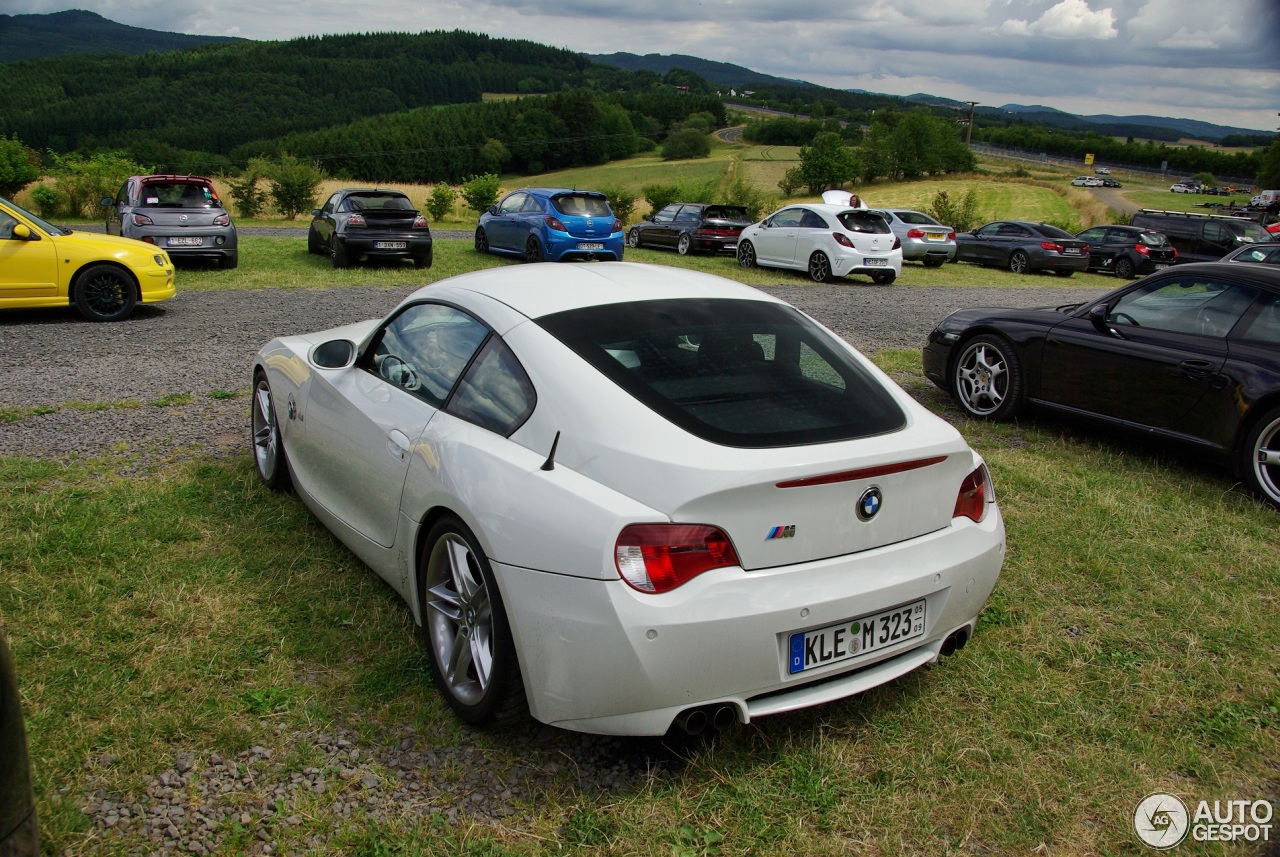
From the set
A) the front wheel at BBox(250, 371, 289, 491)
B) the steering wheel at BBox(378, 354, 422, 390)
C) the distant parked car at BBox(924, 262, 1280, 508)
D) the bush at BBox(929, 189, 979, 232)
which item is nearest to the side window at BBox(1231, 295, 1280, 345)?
the distant parked car at BBox(924, 262, 1280, 508)

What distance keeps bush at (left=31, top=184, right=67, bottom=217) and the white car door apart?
28.7 meters

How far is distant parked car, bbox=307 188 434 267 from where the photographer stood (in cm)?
1606

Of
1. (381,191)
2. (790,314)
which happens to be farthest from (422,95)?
(790,314)

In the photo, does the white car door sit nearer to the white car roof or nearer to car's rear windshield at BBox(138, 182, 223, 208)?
the white car roof

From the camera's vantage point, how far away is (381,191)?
1656cm

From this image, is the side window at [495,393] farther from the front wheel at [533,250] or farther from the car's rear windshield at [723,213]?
the car's rear windshield at [723,213]

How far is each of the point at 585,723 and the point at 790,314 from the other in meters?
1.85

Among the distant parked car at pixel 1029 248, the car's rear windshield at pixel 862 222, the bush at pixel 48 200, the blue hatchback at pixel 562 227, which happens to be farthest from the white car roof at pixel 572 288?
the bush at pixel 48 200

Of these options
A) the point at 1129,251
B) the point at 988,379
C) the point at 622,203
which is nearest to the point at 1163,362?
the point at 988,379

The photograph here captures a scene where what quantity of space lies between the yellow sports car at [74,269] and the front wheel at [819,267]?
11.8 m

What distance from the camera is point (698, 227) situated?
22422 millimetres

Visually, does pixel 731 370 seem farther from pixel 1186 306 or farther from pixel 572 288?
pixel 1186 306

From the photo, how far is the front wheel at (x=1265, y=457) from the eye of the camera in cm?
533

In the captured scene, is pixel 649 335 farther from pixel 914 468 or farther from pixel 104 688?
pixel 104 688
